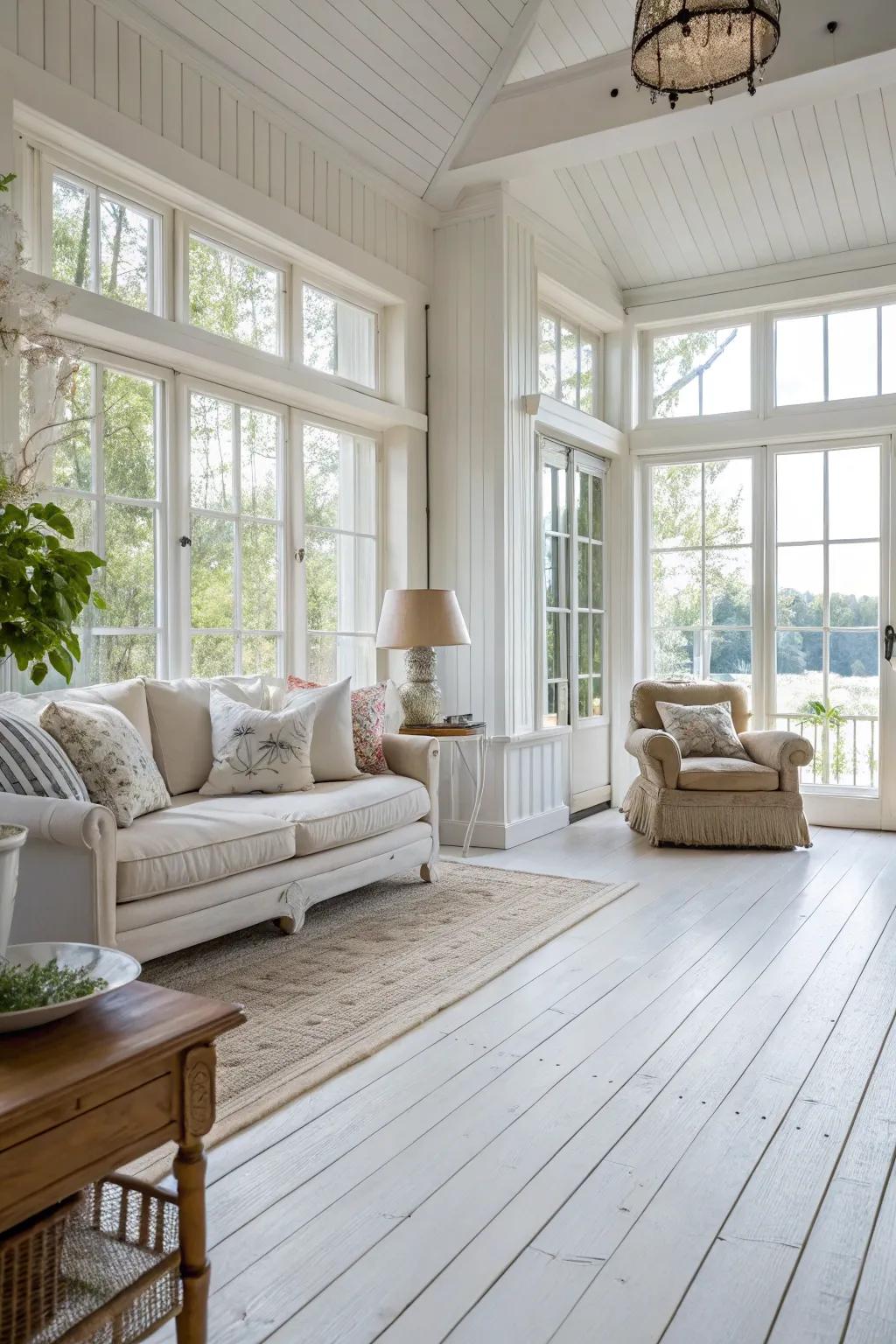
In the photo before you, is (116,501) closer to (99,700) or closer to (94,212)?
(99,700)

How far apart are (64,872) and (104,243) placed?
237 cm

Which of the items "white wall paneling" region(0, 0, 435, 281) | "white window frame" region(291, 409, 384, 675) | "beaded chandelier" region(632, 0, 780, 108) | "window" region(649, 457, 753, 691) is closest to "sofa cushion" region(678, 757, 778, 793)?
"window" region(649, 457, 753, 691)

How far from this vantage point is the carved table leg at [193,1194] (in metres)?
1.46

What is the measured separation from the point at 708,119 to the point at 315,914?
397 centimetres

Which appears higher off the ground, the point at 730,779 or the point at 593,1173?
the point at 730,779

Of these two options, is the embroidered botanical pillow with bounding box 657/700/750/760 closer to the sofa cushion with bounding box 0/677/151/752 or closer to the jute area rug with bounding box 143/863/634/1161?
the jute area rug with bounding box 143/863/634/1161

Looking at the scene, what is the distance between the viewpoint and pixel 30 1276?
1.32m

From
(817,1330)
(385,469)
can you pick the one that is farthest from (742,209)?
(817,1330)

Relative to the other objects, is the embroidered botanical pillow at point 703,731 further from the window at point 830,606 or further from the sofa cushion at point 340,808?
the sofa cushion at point 340,808

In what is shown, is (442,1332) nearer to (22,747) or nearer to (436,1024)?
(436,1024)

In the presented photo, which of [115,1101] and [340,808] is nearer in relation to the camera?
[115,1101]

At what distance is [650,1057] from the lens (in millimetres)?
2605

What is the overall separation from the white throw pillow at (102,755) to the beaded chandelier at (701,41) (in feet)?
8.64

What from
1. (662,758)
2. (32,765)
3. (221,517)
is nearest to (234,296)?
(221,517)
